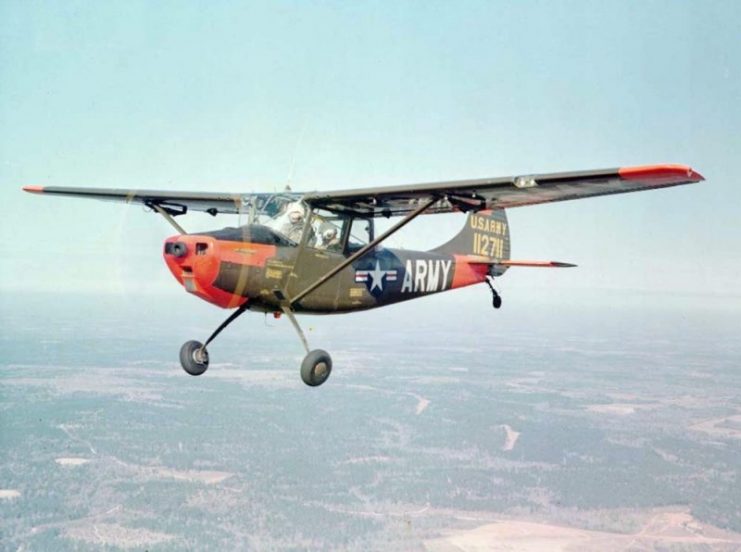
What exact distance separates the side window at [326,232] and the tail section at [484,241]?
4.76 meters

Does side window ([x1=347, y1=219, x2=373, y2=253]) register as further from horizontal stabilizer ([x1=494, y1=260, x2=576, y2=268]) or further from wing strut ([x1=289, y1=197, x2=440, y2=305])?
horizontal stabilizer ([x1=494, y1=260, x2=576, y2=268])

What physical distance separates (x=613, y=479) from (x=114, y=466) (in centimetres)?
15795

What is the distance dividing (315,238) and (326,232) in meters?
0.28

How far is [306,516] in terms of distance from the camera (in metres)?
191

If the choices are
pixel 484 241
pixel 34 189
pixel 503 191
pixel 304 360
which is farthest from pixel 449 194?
pixel 34 189

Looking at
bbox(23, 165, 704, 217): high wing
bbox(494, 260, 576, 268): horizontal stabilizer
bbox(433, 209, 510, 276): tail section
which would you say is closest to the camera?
bbox(23, 165, 704, 217): high wing

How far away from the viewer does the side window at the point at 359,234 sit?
11725 mm

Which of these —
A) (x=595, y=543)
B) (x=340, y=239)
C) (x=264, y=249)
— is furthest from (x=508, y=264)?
(x=595, y=543)

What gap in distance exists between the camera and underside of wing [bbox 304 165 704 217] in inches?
314

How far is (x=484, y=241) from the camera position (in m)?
17.1

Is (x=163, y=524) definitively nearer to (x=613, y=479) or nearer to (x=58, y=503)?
(x=58, y=503)

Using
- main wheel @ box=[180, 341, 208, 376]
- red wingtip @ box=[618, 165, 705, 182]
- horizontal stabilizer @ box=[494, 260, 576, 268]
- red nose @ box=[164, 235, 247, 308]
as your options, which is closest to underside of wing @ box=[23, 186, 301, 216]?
red nose @ box=[164, 235, 247, 308]

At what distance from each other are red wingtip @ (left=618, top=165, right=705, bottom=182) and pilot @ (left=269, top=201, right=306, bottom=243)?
5142mm

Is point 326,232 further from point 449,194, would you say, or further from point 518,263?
point 518,263
